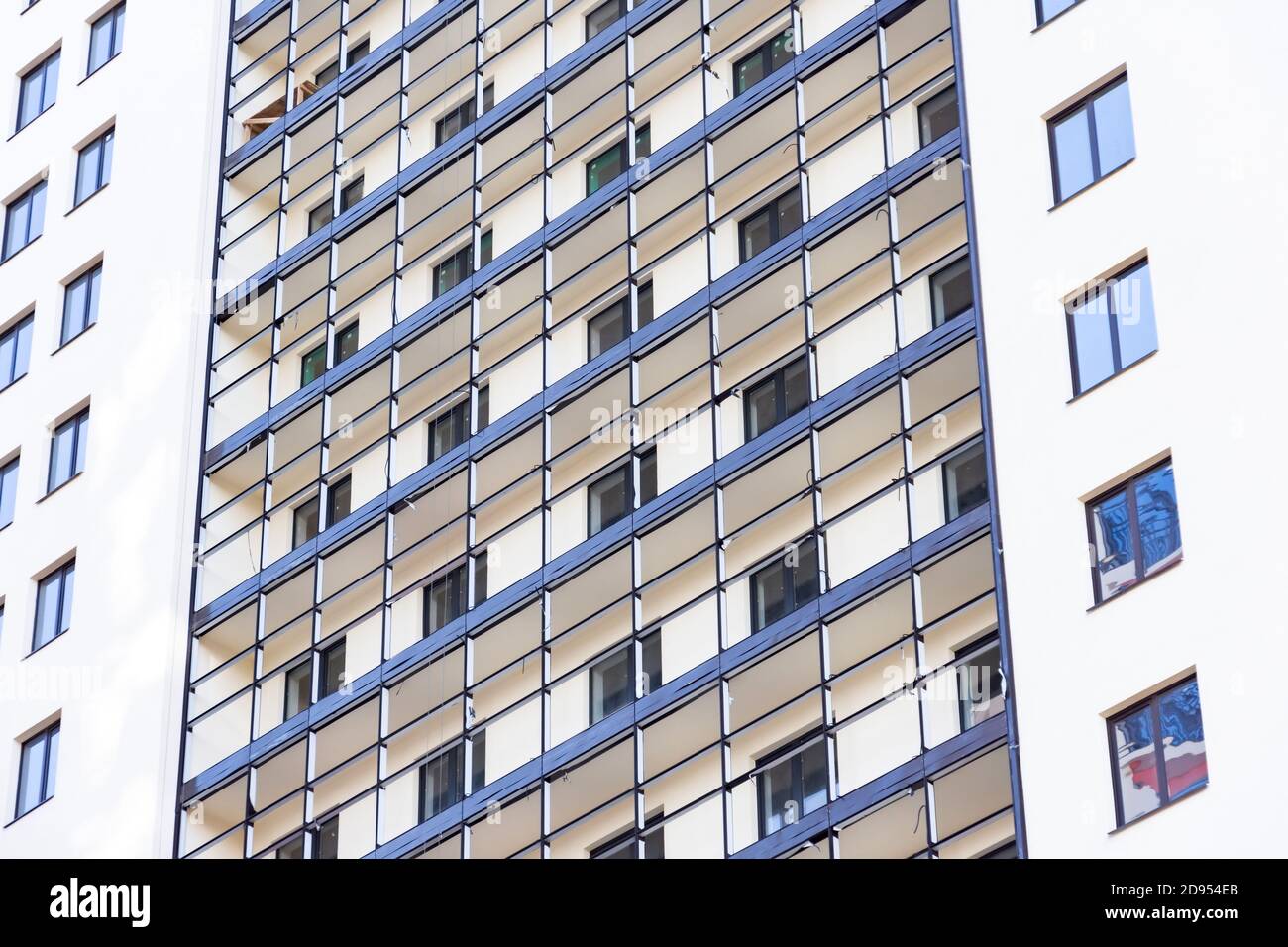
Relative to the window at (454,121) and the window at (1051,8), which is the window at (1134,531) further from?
the window at (454,121)

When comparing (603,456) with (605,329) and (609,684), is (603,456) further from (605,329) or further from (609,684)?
(609,684)

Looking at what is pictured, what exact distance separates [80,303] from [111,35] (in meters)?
5.58

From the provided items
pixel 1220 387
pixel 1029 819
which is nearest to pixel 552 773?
pixel 1029 819

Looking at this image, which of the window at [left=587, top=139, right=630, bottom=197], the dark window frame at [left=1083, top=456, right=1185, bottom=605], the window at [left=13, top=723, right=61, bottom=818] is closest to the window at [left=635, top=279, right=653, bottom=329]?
the window at [left=587, top=139, right=630, bottom=197]

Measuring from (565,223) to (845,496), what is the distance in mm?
7313

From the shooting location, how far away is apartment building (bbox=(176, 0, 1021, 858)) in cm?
3569

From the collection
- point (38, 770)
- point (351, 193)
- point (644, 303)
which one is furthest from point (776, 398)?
point (38, 770)

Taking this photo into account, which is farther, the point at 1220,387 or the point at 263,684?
the point at 263,684

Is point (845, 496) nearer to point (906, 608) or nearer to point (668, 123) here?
point (906, 608)

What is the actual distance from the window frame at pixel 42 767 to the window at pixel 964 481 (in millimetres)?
14729

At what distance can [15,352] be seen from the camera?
47625 millimetres
